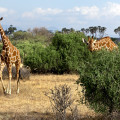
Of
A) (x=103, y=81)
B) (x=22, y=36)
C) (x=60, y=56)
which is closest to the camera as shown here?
(x=103, y=81)

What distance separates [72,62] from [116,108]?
13.2 meters

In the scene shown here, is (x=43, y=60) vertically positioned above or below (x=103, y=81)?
below

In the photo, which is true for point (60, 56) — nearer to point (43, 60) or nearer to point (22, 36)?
point (43, 60)

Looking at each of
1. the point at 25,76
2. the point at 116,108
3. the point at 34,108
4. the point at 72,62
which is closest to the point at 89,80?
the point at 116,108

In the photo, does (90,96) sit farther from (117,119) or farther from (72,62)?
(72,62)

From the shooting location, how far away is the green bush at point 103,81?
7.01 meters

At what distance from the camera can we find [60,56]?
2095 cm

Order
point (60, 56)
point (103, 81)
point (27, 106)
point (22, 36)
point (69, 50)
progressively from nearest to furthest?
point (103, 81) → point (27, 106) → point (69, 50) → point (60, 56) → point (22, 36)

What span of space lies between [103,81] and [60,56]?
1403cm

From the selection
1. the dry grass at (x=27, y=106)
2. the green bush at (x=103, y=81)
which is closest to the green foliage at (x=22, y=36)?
the dry grass at (x=27, y=106)

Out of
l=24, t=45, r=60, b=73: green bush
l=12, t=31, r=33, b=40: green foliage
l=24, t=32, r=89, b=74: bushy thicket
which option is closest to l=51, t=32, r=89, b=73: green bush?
l=24, t=32, r=89, b=74: bushy thicket

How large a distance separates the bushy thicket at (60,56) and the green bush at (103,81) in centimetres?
1264

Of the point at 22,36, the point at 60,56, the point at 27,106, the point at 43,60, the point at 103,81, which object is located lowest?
the point at 27,106

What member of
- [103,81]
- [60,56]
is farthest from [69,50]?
[103,81]
